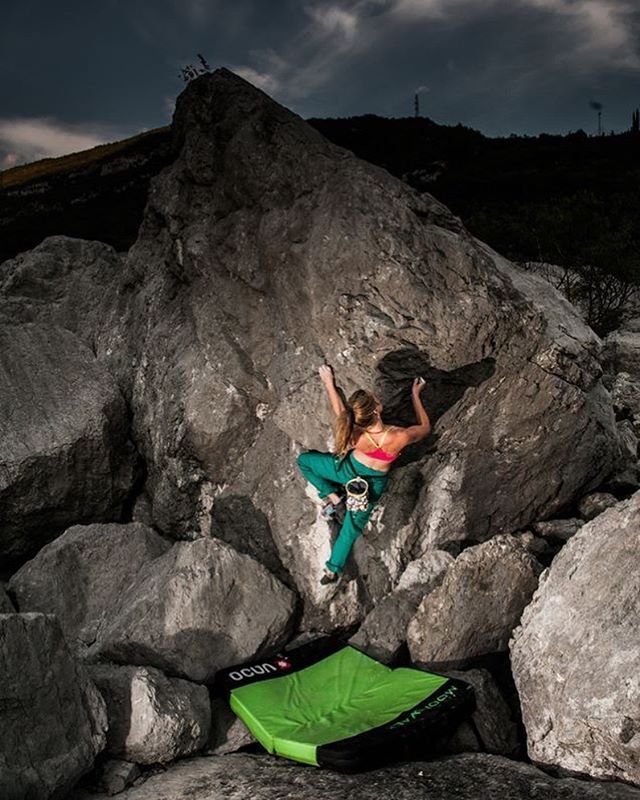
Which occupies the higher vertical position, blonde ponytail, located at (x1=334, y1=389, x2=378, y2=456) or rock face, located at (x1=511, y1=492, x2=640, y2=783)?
blonde ponytail, located at (x1=334, y1=389, x2=378, y2=456)

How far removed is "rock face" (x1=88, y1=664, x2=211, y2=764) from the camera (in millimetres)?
6625

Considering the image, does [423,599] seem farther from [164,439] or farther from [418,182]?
[418,182]

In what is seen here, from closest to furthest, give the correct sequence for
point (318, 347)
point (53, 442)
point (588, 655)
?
point (588, 655) → point (318, 347) → point (53, 442)

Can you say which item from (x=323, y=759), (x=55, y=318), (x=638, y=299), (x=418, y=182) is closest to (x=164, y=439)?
(x=55, y=318)

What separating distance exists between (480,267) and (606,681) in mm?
5003

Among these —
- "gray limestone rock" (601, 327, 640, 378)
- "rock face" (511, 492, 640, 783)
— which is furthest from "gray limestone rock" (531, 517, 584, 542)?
"gray limestone rock" (601, 327, 640, 378)

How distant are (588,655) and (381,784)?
220cm

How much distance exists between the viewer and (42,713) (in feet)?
20.0

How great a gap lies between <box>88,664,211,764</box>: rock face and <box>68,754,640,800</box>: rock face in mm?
230

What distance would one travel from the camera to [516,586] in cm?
822

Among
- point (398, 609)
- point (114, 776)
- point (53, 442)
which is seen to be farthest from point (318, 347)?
point (114, 776)

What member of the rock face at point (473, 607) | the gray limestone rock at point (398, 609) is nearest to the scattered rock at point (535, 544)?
the gray limestone rock at point (398, 609)

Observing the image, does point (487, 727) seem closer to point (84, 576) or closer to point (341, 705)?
point (341, 705)

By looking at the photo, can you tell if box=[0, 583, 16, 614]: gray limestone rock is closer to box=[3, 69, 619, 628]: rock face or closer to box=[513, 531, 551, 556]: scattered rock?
box=[3, 69, 619, 628]: rock face
